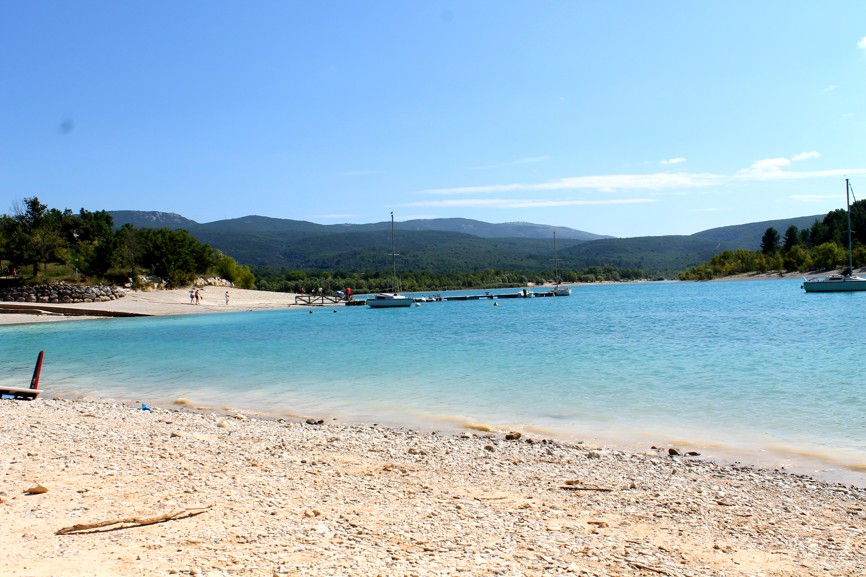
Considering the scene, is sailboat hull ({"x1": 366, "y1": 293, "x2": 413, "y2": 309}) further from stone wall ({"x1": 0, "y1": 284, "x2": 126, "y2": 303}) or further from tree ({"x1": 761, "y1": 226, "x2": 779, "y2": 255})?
tree ({"x1": 761, "y1": 226, "x2": 779, "y2": 255})

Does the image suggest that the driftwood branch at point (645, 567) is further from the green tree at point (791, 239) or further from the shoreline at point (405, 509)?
the green tree at point (791, 239)

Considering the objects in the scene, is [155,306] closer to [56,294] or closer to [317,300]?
[56,294]

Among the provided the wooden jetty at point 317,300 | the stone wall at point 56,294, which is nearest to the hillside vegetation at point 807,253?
the wooden jetty at point 317,300

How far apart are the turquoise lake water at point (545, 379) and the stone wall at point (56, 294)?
18.2 metres

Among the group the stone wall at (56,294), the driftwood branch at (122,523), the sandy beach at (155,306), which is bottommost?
the driftwood branch at (122,523)

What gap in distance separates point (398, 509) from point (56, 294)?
2016 inches

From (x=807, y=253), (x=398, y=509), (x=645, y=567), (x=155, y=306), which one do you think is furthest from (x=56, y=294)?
(x=807, y=253)

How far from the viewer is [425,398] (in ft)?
45.0

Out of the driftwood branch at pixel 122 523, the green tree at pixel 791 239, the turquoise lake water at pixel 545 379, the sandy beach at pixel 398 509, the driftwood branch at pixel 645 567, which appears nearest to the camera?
the driftwood branch at pixel 645 567

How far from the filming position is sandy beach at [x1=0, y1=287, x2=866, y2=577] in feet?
15.2

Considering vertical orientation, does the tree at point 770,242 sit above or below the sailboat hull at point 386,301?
above

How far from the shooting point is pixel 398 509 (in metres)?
5.97

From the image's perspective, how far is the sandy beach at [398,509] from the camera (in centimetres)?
464

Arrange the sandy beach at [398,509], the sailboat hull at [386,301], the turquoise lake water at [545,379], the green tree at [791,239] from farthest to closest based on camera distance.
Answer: the green tree at [791,239]
the sailboat hull at [386,301]
the turquoise lake water at [545,379]
the sandy beach at [398,509]
